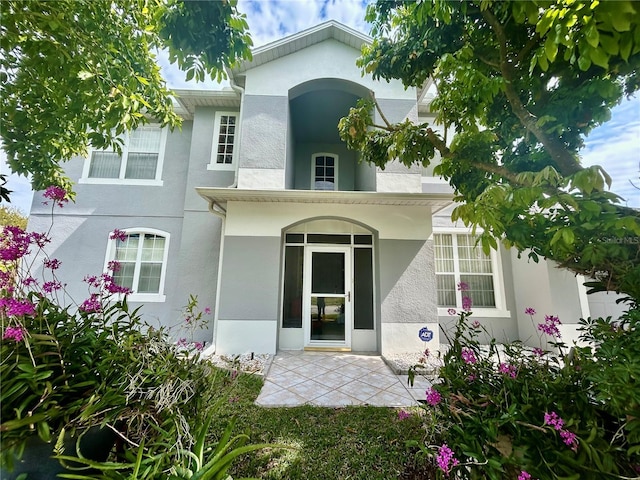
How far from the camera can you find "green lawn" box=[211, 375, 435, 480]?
2.44 m

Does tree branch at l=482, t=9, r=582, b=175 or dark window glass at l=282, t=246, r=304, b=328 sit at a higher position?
tree branch at l=482, t=9, r=582, b=175

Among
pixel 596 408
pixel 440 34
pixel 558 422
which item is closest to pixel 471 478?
pixel 558 422

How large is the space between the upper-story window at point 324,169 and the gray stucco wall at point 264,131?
217 cm

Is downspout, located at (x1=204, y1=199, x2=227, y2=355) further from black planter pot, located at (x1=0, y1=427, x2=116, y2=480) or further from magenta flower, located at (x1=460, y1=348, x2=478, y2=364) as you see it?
magenta flower, located at (x1=460, y1=348, x2=478, y2=364)

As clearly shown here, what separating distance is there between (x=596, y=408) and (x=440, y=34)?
424cm

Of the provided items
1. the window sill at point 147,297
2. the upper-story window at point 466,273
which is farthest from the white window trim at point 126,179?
the upper-story window at point 466,273

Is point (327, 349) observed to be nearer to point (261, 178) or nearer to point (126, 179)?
point (261, 178)

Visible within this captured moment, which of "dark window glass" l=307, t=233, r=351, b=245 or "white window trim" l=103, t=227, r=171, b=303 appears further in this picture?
"white window trim" l=103, t=227, r=171, b=303

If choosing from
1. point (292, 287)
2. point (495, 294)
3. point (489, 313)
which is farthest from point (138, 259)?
point (495, 294)

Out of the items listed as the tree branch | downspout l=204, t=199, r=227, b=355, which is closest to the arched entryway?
downspout l=204, t=199, r=227, b=355

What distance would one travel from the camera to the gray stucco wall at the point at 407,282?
622 cm

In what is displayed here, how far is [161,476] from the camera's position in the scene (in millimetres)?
1486

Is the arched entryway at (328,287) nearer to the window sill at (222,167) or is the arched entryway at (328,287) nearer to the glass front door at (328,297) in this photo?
the glass front door at (328,297)

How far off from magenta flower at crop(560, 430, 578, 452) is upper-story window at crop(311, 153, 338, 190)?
7709mm
